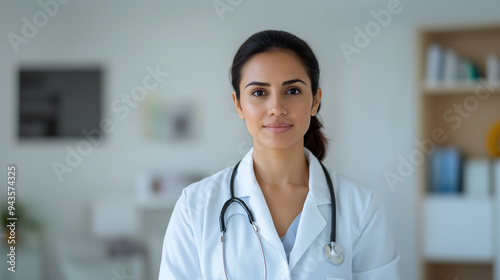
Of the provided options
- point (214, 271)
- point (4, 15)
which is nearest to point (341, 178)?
point (214, 271)

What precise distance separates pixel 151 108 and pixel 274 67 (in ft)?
9.98

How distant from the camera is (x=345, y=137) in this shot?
423 cm

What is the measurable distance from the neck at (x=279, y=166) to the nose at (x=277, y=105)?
0.46 ft

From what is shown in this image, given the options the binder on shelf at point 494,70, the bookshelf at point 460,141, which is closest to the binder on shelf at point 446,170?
the bookshelf at point 460,141

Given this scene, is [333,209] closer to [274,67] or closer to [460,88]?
[274,67]

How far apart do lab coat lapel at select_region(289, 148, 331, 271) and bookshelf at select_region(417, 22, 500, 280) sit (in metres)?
2.31

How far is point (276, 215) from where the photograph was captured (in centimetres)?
144

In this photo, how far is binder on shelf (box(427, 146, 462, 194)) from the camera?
3.65 m

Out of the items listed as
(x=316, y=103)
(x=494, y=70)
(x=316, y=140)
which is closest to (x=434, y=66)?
(x=494, y=70)

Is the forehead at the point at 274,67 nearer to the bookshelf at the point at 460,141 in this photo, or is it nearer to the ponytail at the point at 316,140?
the ponytail at the point at 316,140

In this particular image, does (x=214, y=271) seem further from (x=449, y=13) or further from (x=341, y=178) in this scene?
(x=449, y=13)

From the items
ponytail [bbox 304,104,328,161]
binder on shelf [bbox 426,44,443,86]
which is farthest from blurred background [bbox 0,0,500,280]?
ponytail [bbox 304,104,328,161]

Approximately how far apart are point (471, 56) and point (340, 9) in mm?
1028

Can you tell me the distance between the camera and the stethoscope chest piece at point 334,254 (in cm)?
134
